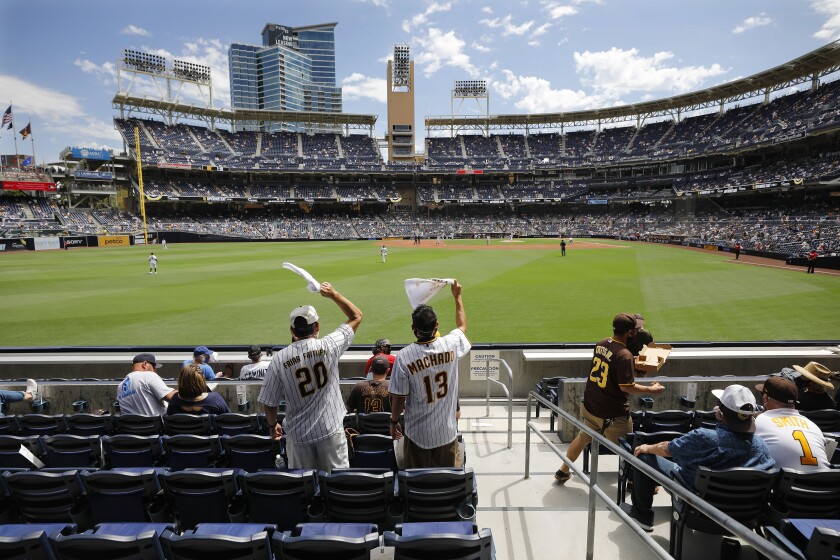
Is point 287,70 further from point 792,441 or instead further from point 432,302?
point 792,441

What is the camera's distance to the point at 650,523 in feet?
13.5

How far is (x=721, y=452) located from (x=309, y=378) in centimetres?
342

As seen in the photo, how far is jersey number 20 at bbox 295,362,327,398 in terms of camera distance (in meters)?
3.81

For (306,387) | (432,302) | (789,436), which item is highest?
(306,387)

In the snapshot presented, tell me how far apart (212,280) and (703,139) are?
73.6m

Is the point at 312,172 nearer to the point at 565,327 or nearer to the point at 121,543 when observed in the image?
the point at 565,327

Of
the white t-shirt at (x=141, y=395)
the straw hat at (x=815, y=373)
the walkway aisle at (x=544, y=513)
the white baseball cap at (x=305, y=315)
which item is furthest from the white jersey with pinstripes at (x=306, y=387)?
the straw hat at (x=815, y=373)

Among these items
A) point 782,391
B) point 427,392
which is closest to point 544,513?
point 427,392

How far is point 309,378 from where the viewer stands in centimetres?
383

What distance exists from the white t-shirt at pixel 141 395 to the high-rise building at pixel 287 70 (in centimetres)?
18613

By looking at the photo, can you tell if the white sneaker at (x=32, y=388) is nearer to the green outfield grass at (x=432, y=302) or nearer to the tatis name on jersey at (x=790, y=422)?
the green outfield grass at (x=432, y=302)

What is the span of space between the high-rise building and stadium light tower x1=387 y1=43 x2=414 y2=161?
3674 inches

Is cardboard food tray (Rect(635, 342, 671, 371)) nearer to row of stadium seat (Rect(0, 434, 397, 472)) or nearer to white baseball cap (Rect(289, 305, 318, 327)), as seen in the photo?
row of stadium seat (Rect(0, 434, 397, 472))

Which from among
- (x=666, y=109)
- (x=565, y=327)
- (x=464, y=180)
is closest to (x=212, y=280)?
(x=565, y=327)
